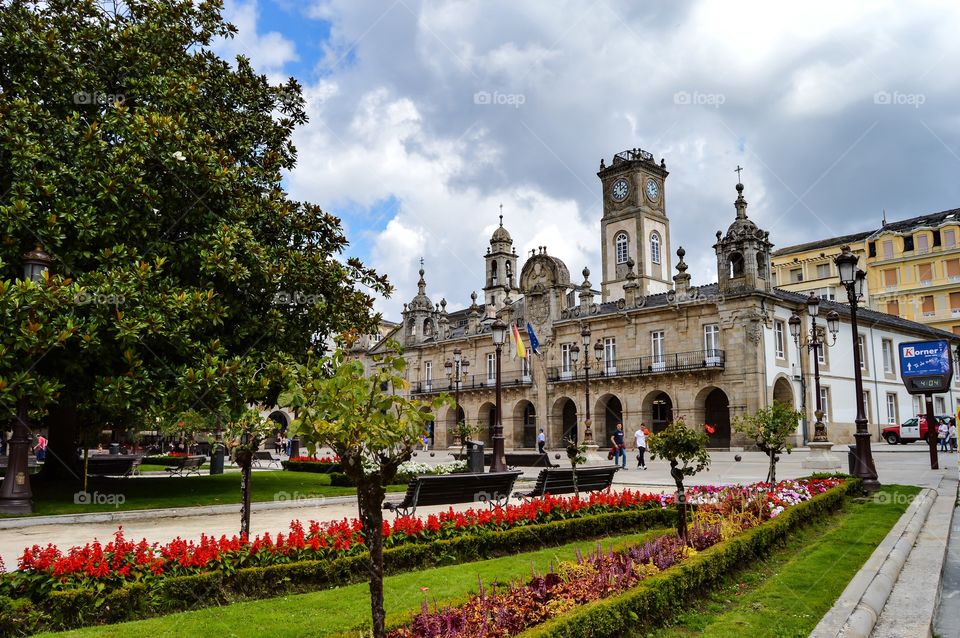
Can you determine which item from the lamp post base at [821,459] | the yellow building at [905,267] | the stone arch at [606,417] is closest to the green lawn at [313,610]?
the lamp post base at [821,459]

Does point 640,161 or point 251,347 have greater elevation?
point 640,161

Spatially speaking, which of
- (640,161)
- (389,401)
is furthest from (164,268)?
(640,161)

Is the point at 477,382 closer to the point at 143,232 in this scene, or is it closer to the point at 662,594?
the point at 143,232

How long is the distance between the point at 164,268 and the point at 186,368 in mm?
2542

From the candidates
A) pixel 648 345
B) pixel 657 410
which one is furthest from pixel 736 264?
pixel 657 410

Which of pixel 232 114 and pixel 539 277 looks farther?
pixel 539 277

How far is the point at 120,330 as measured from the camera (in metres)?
11.3

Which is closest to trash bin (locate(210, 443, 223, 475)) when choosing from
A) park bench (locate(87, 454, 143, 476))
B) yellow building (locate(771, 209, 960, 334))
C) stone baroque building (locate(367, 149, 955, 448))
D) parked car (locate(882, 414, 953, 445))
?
park bench (locate(87, 454, 143, 476))

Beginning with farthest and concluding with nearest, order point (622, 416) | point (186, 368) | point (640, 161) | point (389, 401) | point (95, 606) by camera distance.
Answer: point (640, 161) < point (622, 416) < point (186, 368) < point (95, 606) < point (389, 401)

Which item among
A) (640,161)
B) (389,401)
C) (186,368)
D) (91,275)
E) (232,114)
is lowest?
(389,401)

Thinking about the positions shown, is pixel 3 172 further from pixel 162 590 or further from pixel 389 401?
pixel 389 401

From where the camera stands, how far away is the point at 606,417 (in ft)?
141

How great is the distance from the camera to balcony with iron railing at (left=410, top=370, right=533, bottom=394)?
1845 inches

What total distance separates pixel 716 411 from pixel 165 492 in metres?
31.1
